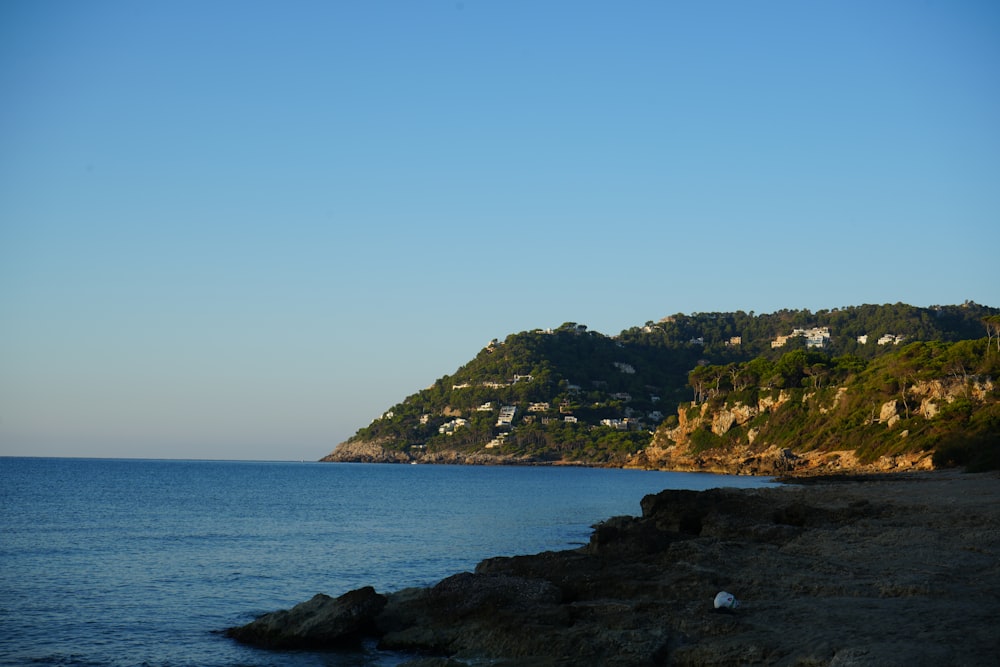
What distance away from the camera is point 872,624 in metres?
14.6

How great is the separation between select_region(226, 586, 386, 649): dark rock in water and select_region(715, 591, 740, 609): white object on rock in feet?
25.1

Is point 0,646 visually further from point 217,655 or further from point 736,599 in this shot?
point 736,599

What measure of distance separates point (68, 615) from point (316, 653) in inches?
343

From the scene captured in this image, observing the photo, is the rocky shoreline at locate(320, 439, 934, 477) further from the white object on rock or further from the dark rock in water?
the dark rock in water

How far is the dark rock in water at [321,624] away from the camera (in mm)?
19125

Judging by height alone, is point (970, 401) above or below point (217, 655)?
above

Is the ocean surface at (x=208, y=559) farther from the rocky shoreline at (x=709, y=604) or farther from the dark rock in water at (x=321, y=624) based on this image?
the rocky shoreline at (x=709, y=604)

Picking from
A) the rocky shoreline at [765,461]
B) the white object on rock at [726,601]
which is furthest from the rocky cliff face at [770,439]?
the white object on rock at [726,601]

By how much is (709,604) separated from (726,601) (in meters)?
0.67

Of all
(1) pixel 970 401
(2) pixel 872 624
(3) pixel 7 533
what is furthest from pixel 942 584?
(1) pixel 970 401

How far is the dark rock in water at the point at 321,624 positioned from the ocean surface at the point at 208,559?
46 centimetres

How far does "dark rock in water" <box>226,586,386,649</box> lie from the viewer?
19.1 m

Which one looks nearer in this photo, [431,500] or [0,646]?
[0,646]

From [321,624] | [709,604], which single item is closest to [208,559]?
[321,624]
